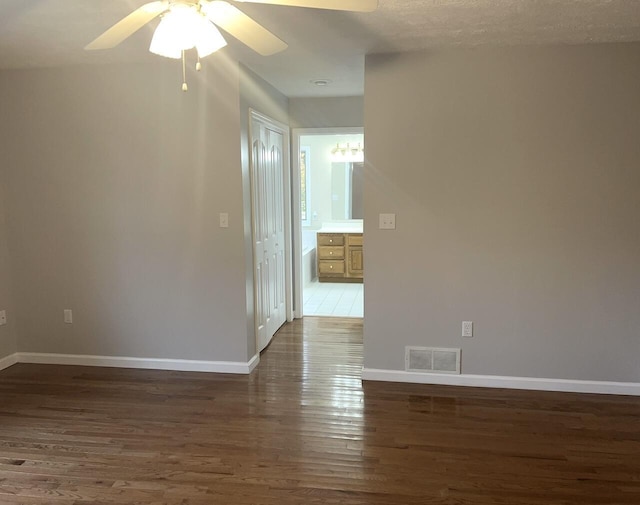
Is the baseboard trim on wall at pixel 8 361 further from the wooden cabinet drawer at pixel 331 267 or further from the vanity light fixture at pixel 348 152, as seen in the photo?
the vanity light fixture at pixel 348 152

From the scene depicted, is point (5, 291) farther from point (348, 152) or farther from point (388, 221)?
point (348, 152)

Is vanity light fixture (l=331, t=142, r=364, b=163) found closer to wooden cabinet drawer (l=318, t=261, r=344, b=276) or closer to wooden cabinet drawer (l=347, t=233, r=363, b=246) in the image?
wooden cabinet drawer (l=347, t=233, r=363, b=246)

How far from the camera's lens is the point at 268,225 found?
15.1 feet

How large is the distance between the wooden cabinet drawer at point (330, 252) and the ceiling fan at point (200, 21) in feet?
17.5

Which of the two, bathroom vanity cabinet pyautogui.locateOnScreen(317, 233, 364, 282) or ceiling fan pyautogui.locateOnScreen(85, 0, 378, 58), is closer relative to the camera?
ceiling fan pyautogui.locateOnScreen(85, 0, 378, 58)

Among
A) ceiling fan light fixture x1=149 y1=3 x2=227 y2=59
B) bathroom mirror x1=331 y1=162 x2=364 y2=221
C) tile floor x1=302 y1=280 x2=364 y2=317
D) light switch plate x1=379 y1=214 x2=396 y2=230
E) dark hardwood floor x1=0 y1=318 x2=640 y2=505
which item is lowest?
dark hardwood floor x1=0 y1=318 x2=640 y2=505

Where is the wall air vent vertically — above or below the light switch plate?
below

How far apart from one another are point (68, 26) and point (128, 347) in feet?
→ 7.74

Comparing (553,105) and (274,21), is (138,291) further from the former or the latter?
(553,105)

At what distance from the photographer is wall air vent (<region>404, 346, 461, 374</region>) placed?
365cm

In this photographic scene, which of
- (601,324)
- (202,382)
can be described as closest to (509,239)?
(601,324)

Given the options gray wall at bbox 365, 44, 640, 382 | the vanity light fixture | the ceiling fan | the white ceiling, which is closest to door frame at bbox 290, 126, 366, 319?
the white ceiling

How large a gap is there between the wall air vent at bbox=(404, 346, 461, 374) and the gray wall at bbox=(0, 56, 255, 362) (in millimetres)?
1247

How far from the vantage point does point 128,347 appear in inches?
159
